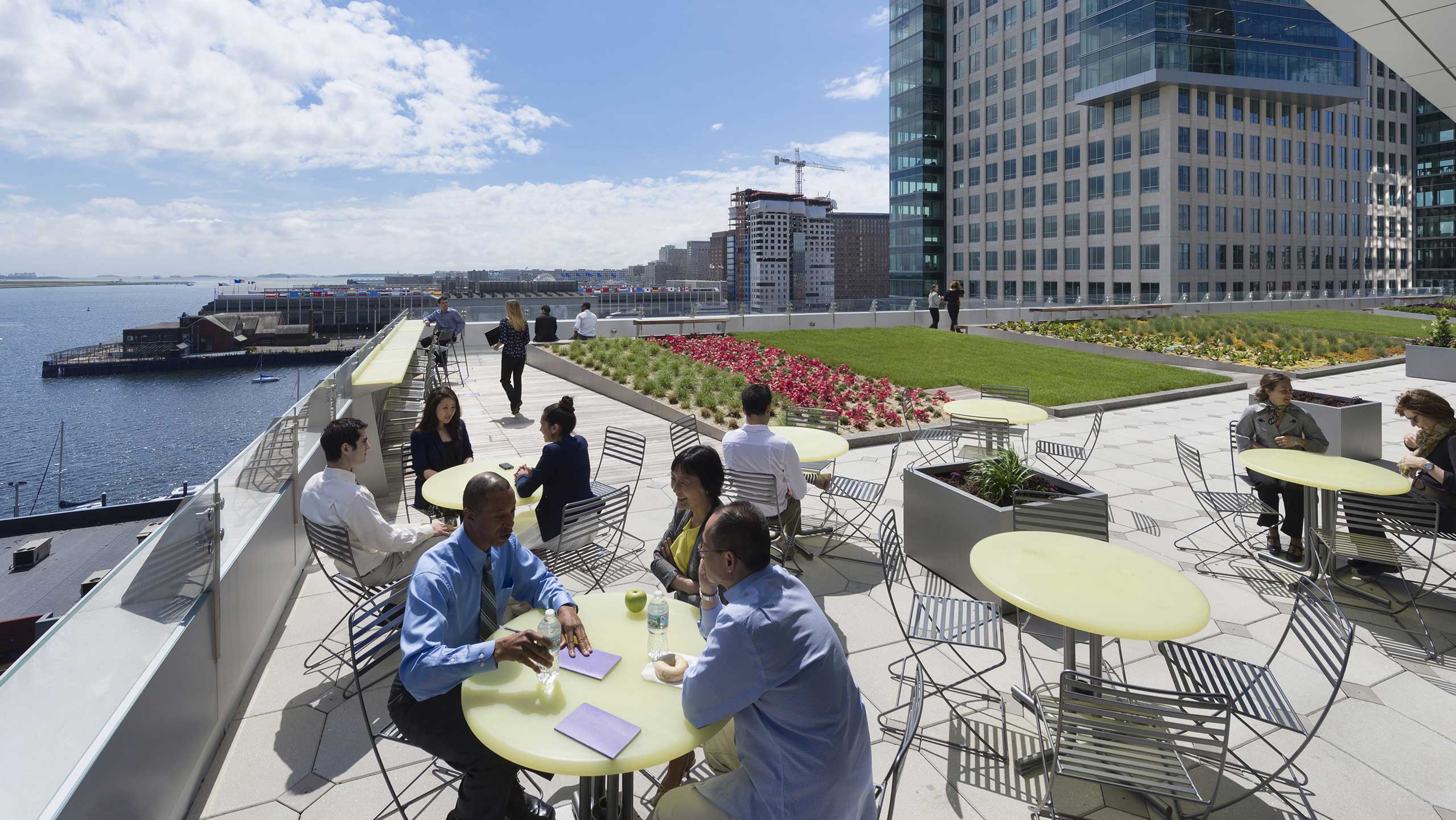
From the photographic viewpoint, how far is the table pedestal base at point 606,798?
9.02 feet

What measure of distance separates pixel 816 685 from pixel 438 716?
5.13 feet

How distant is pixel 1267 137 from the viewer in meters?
58.7

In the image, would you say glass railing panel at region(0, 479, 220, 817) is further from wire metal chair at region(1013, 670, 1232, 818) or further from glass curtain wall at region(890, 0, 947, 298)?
glass curtain wall at region(890, 0, 947, 298)

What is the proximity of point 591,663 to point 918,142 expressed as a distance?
7873 centimetres

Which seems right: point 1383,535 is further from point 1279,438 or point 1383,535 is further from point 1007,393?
point 1007,393

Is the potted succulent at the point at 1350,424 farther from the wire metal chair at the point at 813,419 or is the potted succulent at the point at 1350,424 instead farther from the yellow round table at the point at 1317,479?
the wire metal chair at the point at 813,419

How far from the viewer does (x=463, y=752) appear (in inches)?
112

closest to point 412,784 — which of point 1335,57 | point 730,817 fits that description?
point 730,817

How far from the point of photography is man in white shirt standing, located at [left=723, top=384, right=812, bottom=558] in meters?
5.65

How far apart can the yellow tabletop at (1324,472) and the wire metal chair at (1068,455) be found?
1.78 m

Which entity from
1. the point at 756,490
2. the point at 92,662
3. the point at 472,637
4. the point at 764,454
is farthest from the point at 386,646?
the point at 764,454

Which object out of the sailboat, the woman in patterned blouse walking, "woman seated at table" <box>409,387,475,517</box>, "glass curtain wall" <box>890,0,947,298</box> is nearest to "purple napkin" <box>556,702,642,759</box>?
"woman seated at table" <box>409,387,475,517</box>

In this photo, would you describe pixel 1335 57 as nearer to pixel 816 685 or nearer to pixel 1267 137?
pixel 1267 137

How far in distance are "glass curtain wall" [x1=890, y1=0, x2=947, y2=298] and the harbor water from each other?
63670mm
